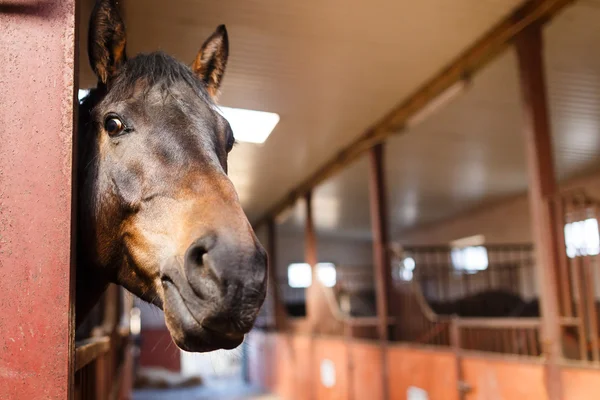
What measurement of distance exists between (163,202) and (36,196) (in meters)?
0.25

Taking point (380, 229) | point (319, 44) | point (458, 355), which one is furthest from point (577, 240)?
point (380, 229)

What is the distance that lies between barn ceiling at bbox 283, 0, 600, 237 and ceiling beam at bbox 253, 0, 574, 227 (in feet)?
1.28

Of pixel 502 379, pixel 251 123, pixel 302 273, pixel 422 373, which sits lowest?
pixel 422 373

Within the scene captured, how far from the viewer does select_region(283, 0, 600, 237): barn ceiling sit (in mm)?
5227

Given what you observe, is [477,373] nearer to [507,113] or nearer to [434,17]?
[434,17]

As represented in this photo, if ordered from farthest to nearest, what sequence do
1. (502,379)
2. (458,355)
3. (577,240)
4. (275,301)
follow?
1. (275,301)
2. (458,355)
3. (502,379)
4. (577,240)

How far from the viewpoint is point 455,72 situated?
5.20 metres

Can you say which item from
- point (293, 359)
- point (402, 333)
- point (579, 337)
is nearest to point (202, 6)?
point (579, 337)

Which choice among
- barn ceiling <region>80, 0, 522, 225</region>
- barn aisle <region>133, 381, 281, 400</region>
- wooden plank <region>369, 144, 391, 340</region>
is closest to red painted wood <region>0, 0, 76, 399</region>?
barn ceiling <region>80, 0, 522, 225</region>

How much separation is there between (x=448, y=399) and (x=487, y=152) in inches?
195

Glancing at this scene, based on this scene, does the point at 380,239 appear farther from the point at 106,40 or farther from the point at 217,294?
the point at 217,294

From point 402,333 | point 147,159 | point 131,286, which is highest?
point 147,159

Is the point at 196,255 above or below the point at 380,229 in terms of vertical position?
below

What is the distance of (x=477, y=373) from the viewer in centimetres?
438
